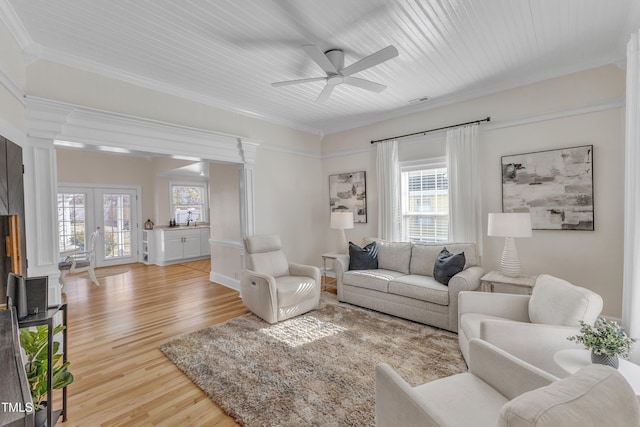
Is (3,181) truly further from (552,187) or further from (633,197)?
(552,187)

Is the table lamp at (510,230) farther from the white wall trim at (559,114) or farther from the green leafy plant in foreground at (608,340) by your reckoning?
the green leafy plant in foreground at (608,340)

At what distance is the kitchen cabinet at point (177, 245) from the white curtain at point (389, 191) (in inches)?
211

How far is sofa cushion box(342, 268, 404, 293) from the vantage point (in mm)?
3699

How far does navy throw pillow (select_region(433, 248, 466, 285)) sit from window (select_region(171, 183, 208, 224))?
23.9ft

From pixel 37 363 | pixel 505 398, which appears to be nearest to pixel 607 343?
pixel 505 398

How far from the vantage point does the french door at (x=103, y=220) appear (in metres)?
6.74

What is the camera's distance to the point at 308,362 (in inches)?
102

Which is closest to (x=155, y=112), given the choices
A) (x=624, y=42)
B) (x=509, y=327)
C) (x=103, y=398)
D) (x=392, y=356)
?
(x=103, y=398)

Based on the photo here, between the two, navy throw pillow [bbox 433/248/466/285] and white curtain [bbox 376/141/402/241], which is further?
white curtain [bbox 376/141/402/241]

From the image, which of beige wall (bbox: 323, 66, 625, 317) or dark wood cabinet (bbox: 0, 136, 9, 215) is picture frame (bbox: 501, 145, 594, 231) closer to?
beige wall (bbox: 323, 66, 625, 317)

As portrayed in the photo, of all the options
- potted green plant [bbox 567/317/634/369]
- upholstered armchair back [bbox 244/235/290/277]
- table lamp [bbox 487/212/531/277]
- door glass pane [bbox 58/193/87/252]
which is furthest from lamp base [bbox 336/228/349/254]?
door glass pane [bbox 58/193/87/252]

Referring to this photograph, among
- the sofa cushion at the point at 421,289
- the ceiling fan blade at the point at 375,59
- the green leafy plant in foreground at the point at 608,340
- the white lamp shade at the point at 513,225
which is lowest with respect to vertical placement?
the sofa cushion at the point at 421,289

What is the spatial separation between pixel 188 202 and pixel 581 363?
29.1 feet

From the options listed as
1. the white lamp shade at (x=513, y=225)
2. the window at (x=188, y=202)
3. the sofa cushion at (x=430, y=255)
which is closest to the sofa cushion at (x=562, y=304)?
the white lamp shade at (x=513, y=225)
